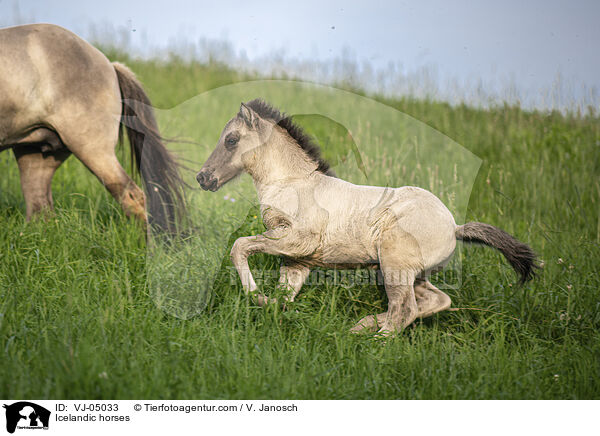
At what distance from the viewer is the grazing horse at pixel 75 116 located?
14.0 feet

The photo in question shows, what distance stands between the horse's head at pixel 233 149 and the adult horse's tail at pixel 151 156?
140cm

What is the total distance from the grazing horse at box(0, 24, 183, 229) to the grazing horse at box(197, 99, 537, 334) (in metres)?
1.43

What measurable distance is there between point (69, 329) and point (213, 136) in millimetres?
2553

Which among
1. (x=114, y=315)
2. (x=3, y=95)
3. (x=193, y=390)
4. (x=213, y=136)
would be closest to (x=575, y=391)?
(x=193, y=390)

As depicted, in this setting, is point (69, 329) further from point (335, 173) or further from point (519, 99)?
point (519, 99)

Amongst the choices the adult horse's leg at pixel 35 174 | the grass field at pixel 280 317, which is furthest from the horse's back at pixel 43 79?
the grass field at pixel 280 317

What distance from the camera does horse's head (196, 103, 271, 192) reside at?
3.04 metres

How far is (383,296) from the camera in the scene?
3730mm

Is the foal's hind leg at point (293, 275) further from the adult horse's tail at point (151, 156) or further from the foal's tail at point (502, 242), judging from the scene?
the adult horse's tail at point (151, 156)
